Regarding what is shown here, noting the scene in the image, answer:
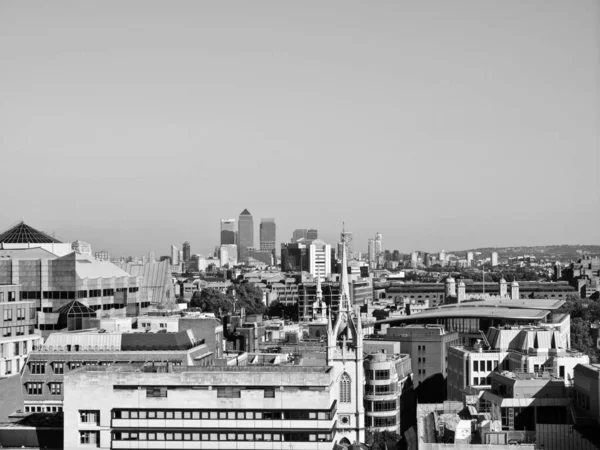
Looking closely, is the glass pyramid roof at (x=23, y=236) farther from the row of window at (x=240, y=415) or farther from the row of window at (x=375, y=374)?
the row of window at (x=240, y=415)

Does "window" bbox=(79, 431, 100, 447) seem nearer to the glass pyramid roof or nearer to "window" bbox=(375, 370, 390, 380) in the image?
"window" bbox=(375, 370, 390, 380)

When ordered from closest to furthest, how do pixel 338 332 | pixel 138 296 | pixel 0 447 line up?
pixel 0 447 < pixel 338 332 < pixel 138 296

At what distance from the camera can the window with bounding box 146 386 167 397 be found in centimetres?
7069

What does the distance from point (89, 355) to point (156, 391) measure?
26.1 metres

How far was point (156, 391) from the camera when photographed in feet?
232

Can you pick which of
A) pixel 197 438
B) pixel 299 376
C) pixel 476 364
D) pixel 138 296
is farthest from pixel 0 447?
pixel 138 296

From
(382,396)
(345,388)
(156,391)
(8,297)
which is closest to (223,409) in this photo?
(156,391)

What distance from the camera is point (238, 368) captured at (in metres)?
72.9

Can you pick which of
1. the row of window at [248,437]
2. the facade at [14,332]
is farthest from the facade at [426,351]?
the row of window at [248,437]

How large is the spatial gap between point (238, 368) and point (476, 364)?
124 ft

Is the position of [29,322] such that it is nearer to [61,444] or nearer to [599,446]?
[61,444]

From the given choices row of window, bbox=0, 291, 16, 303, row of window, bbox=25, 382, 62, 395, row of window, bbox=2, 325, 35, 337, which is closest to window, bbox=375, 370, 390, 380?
row of window, bbox=25, 382, 62, 395

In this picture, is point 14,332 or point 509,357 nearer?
point 509,357

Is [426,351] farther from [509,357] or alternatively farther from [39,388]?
[39,388]
